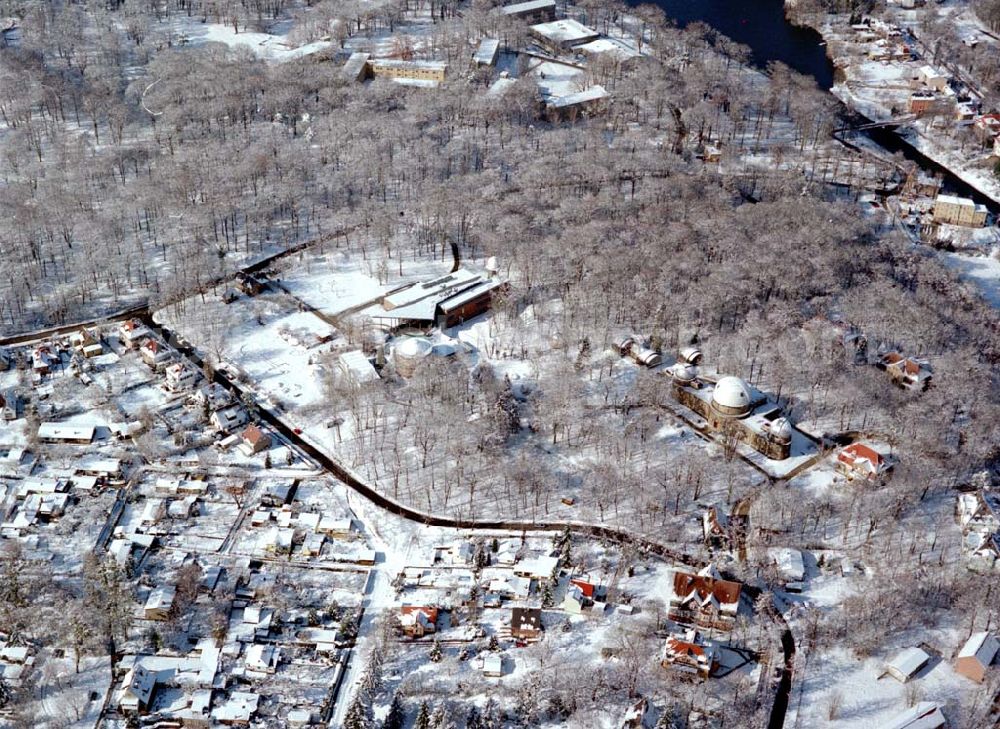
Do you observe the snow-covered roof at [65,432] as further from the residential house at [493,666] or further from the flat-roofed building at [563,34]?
the flat-roofed building at [563,34]

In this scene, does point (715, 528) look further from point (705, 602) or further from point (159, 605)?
point (159, 605)

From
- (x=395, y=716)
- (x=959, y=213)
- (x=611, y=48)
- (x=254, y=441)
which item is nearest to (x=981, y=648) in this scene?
(x=395, y=716)

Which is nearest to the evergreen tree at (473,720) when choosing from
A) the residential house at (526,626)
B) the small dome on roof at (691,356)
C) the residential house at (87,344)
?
the residential house at (526,626)

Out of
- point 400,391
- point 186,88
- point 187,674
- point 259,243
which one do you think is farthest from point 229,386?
point 186,88

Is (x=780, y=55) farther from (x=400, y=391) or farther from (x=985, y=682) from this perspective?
(x=985, y=682)

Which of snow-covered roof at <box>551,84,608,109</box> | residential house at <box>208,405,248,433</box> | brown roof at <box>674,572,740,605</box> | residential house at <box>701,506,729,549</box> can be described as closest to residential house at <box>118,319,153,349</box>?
residential house at <box>208,405,248,433</box>

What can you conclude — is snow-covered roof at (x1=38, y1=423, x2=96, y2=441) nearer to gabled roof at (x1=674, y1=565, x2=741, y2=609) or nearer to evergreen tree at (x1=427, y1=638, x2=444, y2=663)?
evergreen tree at (x1=427, y1=638, x2=444, y2=663)
